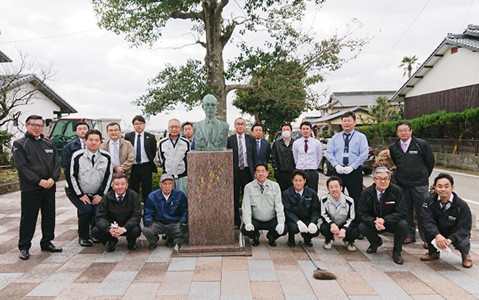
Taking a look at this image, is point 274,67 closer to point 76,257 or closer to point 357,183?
point 357,183

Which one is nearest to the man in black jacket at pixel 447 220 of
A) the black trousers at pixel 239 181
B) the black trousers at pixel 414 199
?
the black trousers at pixel 414 199

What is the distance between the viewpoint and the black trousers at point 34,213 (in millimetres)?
4230

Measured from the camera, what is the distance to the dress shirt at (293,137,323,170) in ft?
17.6

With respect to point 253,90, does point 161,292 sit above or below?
below

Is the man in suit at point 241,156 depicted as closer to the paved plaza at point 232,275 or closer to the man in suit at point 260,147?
the man in suit at point 260,147

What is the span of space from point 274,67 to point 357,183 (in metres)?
4.65

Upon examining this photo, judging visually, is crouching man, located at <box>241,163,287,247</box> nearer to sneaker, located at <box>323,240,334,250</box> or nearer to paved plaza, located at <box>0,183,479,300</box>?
paved plaza, located at <box>0,183,479,300</box>

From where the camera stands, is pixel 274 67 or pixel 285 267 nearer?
pixel 285 267

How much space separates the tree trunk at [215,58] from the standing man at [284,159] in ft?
11.8

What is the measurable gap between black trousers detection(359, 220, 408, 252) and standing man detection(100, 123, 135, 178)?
11.1ft

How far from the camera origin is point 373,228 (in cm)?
427

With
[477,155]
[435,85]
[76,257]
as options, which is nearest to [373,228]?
[76,257]

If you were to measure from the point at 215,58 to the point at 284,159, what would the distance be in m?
4.46

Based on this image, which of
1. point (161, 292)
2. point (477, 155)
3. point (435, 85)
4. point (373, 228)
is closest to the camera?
point (161, 292)
